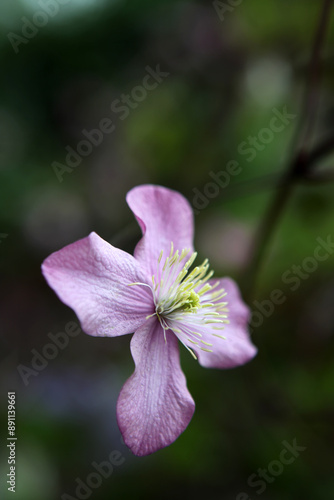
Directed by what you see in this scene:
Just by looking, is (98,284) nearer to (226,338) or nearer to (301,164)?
(226,338)

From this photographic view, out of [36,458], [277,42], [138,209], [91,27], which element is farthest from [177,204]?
[277,42]

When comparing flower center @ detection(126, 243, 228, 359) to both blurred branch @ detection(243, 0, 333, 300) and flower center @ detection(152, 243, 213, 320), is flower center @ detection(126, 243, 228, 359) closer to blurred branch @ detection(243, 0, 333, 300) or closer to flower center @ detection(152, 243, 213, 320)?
flower center @ detection(152, 243, 213, 320)

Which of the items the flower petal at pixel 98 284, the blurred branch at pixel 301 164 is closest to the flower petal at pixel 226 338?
the flower petal at pixel 98 284

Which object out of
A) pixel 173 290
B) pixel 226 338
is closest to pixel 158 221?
pixel 173 290

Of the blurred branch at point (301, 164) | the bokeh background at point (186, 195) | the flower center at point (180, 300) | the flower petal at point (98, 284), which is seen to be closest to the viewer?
the flower petal at point (98, 284)

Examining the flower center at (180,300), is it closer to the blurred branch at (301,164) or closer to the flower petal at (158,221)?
the flower petal at (158,221)

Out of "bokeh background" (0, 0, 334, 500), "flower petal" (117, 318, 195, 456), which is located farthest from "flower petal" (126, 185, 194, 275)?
"bokeh background" (0, 0, 334, 500)

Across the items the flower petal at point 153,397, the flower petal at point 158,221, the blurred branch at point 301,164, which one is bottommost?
the flower petal at point 153,397
